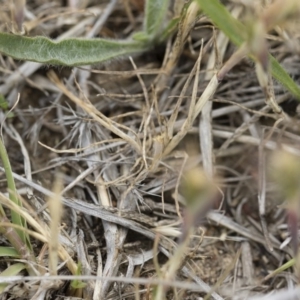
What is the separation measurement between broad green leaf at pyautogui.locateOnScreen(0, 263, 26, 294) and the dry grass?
19 millimetres

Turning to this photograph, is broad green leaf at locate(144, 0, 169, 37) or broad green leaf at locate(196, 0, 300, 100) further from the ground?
broad green leaf at locate(196, 0, 300, 100)

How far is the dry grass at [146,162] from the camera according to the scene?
132cm

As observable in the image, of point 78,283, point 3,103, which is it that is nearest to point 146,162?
point 78,283

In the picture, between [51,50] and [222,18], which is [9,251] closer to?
[51,50]

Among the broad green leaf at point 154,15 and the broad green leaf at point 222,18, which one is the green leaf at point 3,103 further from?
the broad green leaf at point 222,18

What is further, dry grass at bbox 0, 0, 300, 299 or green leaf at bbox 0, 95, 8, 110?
green leaf at bbox 0, 95, 8, 110

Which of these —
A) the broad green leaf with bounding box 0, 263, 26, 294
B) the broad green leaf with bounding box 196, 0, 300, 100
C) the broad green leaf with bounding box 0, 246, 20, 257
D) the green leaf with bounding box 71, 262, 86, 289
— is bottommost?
the green leaf with bounding box 71, 262, 86, 289

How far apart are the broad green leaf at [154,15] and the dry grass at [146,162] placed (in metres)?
0.08

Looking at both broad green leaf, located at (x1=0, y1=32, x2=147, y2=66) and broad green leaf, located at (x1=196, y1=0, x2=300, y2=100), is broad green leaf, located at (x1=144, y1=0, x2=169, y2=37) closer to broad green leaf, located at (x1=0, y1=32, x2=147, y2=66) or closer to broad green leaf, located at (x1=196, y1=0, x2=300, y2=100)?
broad green leaf, located at (x1=0, y1=32, x2=147, y2=66)

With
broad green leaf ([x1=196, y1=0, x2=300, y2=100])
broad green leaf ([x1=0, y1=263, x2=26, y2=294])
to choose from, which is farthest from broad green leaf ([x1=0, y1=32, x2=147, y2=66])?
broad green leaf ([x1=0, y1=263, x2=26, y2=294])

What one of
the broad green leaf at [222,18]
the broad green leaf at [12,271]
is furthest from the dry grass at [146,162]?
the broad green leaf at [222,18]

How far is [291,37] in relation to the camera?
1.65 m

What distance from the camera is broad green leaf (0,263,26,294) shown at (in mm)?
1169

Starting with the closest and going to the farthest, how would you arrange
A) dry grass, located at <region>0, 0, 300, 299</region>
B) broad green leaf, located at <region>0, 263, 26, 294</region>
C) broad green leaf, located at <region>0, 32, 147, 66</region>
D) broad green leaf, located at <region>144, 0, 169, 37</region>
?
broad green leaf, located at <region>0, 263, 26, 294</region> < dry grass, located at <region>0, 0, 300, 299</region> < broad green leaf, located at <region>0, 32, 147, 66</region> < broad green leaf, located at <region>144, 0, 169, 37</region>
